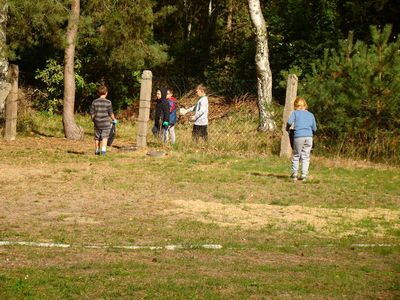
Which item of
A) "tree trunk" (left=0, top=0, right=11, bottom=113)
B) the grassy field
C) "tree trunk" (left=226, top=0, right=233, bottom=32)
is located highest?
"tree trunk" (left=226, top=0, right=233, bottom=32)

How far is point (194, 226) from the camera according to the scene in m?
10.3

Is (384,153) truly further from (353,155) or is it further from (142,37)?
(142,37)

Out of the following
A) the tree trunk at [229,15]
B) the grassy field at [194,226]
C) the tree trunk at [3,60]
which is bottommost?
the grassy field at [194,226]

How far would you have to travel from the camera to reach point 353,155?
17.8m

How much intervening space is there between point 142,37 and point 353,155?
30.4ft

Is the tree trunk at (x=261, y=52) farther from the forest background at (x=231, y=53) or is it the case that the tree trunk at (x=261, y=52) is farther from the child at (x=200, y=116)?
the child at (x=200, y=116)

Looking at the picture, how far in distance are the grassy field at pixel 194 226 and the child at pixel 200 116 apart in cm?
82

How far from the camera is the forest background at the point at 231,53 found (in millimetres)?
17266

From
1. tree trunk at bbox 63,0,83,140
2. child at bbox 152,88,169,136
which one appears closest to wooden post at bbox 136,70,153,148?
child at bbox 152,88,169,136

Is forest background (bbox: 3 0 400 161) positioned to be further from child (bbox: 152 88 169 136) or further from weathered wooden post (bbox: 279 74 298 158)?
child (bbox: 152 88 169 136)

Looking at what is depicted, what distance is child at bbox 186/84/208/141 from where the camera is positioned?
59.9ft

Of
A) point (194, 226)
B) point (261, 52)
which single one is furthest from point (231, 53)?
point (194, 226)

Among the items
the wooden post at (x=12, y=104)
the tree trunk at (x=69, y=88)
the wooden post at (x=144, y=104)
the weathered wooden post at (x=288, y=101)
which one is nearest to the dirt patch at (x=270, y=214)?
the weathered wooden post at (x=288, y=101)

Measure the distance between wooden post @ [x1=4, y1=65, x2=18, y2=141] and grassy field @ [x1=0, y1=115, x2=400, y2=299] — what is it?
202cm
